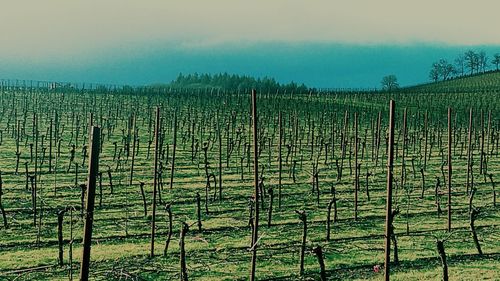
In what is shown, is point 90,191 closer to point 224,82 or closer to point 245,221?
point 245,221

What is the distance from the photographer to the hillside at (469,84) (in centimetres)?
9462

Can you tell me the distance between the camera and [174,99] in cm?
7300

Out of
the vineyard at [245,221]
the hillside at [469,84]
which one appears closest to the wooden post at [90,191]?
the vineyard at [245,221]

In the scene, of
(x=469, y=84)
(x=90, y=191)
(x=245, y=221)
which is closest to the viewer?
(x=90, y=191)

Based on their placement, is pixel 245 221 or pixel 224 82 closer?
pixel 245 221

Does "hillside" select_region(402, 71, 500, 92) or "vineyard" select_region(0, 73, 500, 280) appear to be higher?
"hillside" select_region(402, 71, 500, 92)

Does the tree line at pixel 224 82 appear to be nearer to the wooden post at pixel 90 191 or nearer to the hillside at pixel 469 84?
the hillside at pixel 469 84

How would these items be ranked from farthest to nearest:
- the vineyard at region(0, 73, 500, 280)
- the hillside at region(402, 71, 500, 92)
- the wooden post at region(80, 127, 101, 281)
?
the hillside at region(402, 71, 500, 92)
the vineyard at region(0, 73, 500, 280)
the wooden post at region(80, 127, 101, 281)

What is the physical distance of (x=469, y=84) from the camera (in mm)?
101750

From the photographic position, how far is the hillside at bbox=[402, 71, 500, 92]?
94.6 m

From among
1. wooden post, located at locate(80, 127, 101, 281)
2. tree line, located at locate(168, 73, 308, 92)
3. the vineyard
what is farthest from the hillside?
wooden post, located at locate(80, 127, 101, 281)

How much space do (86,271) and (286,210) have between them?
16.5 metres

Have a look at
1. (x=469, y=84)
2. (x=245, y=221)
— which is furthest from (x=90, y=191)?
(x=469, y=84)

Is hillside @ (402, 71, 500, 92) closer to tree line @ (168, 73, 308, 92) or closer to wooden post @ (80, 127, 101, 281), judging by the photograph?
tree line @ (168, 73, 308, 92)
